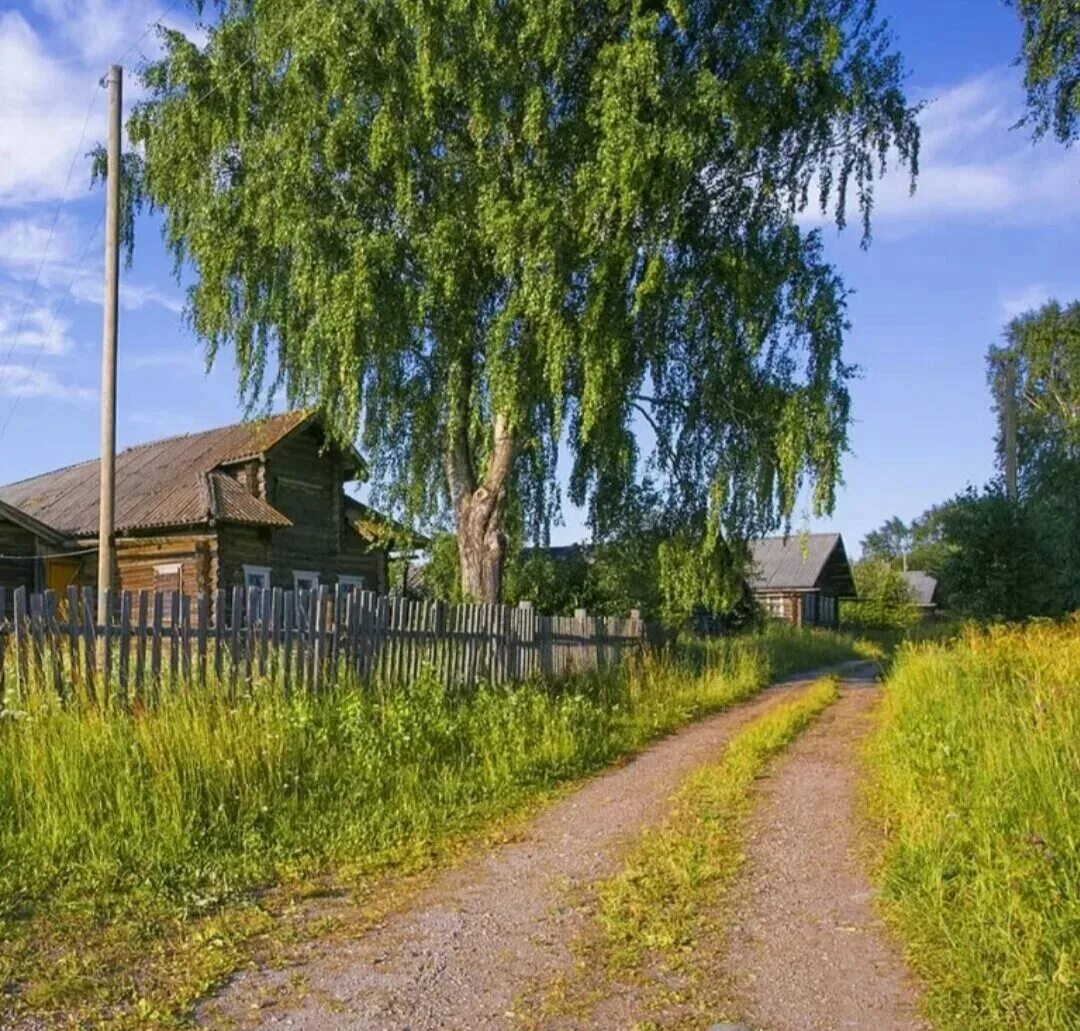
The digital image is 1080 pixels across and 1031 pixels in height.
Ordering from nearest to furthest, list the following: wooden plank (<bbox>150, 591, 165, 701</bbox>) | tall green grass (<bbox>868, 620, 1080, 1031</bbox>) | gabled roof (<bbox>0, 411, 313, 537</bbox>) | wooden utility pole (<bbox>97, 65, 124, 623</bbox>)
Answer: tall green grass (<bbox>868, 620, 1080, 1031</bbox>)
wooden plank (<bbox>150, 591, 165, 701</bbox>)
wooden utility pole (<bbox>97, 65, 124, 623</bbox>)
gabled roof (<bbox>0, 411, 313, 537</bbox>)

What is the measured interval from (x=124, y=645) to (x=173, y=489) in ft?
57.5

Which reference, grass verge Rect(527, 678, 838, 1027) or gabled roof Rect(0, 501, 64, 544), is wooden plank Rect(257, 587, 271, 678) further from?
gabled roof Rect(0, 501, 64, 544)

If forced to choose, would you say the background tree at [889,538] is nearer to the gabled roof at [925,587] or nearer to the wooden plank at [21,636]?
the gabled roof at [925,587]

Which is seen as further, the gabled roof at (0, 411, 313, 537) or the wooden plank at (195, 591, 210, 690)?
the gabled roof at (0, 411, 313, 537)

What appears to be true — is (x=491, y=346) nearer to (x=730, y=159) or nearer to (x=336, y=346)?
(x=336, y=346)

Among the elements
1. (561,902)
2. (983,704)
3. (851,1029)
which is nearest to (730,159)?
(983,704)

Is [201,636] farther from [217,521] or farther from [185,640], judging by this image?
[217,521]

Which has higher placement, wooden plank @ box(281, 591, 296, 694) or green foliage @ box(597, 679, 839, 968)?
wooden plank @ box(281, 591, 296, 694)

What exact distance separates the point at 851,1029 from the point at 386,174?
39.0 feet

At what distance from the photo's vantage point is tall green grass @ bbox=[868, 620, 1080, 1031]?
3.94 m

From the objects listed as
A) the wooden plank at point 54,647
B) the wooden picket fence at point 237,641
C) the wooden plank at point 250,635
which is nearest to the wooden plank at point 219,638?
the wooden picket fence at point 237,641

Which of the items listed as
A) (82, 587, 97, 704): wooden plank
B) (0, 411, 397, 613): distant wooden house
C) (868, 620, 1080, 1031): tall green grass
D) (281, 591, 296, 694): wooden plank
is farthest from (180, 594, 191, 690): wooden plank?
(0, 411, 397, 613): distant wooden house

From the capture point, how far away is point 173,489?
2441cm

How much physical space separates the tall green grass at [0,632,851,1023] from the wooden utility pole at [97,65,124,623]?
426 centimetres
